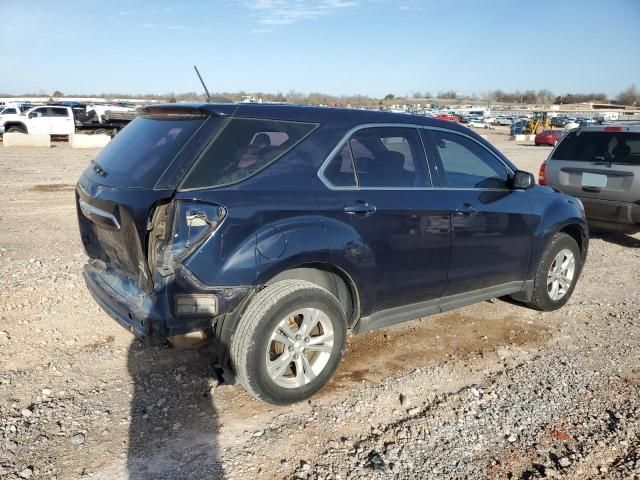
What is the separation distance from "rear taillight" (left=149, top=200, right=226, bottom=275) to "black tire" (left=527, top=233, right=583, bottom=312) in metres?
3.23

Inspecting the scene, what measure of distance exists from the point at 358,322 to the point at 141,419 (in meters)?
1.52

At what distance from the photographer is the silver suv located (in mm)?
7070

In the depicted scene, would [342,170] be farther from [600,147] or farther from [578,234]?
[600,147]

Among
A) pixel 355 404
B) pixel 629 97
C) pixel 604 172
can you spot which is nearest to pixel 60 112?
pixel 604 172

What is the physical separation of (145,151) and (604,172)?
6.52 m

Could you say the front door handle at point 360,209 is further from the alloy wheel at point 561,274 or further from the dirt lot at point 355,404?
the alloy wheel at point 561,274

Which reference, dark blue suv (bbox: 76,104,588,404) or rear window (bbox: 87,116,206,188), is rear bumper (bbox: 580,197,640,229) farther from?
rear window (bbox: 87,116,206,188)

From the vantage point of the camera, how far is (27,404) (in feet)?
10.9

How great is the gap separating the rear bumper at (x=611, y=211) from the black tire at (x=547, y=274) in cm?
243

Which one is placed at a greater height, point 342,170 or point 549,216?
point 342,170

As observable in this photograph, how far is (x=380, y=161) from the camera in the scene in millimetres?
3699

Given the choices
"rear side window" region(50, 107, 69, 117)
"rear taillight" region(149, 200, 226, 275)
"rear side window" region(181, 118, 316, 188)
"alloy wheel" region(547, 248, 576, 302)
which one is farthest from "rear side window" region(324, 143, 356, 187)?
"rear side window" region(50, 107, 69, 117)

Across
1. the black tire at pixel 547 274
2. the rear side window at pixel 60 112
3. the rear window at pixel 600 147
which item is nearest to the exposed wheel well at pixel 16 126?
the rear side window at pixel 60 112

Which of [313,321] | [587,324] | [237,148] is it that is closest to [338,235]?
[313,321]
